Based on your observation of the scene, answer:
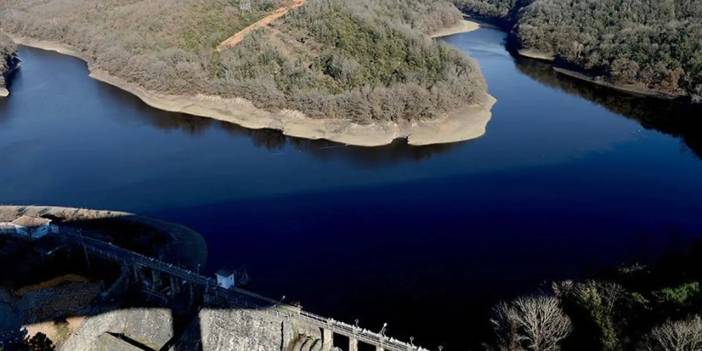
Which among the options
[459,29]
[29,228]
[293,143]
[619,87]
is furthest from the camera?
[459,29]

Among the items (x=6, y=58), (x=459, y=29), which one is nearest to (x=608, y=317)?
(x=6, y=58)

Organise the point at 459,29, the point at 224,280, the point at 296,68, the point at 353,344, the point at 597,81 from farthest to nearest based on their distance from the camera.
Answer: the point at 459,29
the point at 597,81
the point at 296,68
the point at 224,280
the point at 353,344

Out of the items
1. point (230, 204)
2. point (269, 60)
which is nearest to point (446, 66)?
point (269, 60)

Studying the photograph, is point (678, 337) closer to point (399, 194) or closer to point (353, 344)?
point (353, 344)

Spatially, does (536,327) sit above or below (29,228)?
above

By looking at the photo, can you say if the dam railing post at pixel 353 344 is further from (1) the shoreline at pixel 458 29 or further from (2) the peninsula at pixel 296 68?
(1) the shoreline at pixel 458 29

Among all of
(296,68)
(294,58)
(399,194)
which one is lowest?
(399,194)

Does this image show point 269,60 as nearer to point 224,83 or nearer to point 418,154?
point 224,83

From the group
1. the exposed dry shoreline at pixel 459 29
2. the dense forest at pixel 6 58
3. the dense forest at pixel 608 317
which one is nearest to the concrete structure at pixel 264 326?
the dense forest at pixel 608 317
